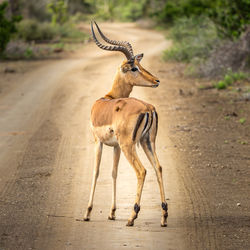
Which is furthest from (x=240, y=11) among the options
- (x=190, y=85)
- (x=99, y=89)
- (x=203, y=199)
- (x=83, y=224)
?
(x=83, y=224)

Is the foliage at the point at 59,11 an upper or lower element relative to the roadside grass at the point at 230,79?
lower

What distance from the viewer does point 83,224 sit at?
7.13 meters

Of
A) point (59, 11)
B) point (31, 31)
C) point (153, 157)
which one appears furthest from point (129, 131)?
point (59, 11)

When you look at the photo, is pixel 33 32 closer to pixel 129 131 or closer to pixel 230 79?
pixel 230 79

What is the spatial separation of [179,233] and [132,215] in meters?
0.59

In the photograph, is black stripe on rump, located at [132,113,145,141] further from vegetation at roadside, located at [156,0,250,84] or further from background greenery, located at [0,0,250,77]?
vegetation at roadside, located at [156,0,250,84]

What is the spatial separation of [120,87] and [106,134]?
105 cm

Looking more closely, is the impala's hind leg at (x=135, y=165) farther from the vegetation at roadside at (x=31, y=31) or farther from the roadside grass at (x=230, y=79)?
the vegetation at roadside at (x=31, y=31)

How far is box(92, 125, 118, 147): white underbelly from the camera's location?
7.02 m

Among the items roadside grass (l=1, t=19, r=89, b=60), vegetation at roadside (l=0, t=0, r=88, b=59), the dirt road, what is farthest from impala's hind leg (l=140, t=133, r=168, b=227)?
roadside grass (l=1, t=19, r=89, b=60)

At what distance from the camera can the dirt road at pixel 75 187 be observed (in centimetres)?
662

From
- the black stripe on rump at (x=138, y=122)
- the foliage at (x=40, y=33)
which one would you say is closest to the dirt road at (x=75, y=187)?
the black stripe on rump at (x=138, y=122)

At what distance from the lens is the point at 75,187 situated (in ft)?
29.1

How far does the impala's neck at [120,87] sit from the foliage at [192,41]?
44.5 ft
